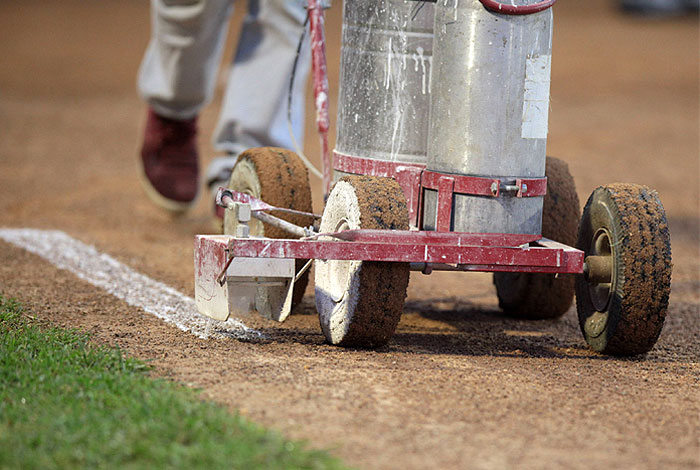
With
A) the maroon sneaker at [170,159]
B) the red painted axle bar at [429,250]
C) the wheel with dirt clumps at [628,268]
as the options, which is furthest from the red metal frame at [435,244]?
the maroon sneaker at [170,159]

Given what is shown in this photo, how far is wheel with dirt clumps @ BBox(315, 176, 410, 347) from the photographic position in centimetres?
341

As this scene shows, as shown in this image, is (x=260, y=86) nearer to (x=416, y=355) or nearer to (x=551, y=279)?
(x=551, y=279)

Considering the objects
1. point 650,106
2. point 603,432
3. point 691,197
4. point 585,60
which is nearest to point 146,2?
point 585,60

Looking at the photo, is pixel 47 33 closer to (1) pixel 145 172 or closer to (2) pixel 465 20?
(1) pixel 145 172

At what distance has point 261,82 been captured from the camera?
19.8ft

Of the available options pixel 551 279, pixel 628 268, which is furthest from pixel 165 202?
pixel 628 268

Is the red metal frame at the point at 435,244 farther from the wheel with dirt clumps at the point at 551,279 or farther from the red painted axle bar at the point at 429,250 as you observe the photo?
the wheel with dirt clumps at the point at 551,279

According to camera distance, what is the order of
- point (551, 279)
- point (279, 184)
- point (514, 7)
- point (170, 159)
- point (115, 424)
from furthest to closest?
point (170, 159) < point (551, 279) < point (279, 184) < point (514, 7) < point (115, 424)

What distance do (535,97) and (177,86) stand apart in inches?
116

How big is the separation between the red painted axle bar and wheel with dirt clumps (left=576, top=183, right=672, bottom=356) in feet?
0.50

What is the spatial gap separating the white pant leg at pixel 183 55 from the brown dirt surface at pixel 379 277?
2567 millimetres

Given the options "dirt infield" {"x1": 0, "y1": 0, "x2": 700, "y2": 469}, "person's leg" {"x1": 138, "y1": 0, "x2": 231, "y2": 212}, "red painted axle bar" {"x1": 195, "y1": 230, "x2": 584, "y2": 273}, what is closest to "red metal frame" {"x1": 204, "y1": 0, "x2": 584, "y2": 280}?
"red painted axle bar" {"x1": 195, "y1": 230, "x2": 584, "y2": 273}

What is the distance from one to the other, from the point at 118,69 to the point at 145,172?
34.4 ft

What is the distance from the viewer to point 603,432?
9.46 ft
